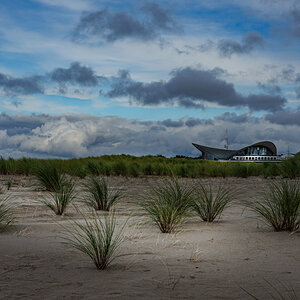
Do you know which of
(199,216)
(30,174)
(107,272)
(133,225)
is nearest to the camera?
(107,272)

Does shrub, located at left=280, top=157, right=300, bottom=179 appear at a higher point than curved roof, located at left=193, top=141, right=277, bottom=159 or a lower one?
lower

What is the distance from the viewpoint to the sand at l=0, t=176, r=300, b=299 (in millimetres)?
2938

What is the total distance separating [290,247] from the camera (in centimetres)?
425

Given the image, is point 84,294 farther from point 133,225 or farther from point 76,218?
point 76,218

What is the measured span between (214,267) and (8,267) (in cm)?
176

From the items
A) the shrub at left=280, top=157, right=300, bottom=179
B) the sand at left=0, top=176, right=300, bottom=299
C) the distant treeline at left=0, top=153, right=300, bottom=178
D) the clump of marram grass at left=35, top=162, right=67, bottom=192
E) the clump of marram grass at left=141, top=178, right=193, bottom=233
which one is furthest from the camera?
the distant treeline at left=0, top=153, right=300, bottom=178

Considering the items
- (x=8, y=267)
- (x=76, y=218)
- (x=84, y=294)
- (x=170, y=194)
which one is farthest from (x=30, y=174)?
(x=84, y=294)

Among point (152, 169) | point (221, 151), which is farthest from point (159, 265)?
point (221, 151)

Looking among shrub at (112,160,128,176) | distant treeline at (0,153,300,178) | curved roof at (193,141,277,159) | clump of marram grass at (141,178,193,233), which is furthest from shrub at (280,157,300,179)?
curved roof at (193,141,277,159)

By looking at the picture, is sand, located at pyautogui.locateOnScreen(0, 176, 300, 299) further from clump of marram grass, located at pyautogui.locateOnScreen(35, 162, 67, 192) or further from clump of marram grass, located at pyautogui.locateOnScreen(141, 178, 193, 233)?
clump of marram grass, located at pyautogui.locateOnScreen(35, 162, 67, 192)

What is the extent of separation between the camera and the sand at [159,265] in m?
2.94

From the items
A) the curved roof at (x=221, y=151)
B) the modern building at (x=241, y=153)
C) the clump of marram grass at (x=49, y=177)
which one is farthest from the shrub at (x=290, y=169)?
the curved roof at (x=221, y=151)

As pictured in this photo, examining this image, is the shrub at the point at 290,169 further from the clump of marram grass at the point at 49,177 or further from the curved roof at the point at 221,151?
the curved roof at the point at 221,151

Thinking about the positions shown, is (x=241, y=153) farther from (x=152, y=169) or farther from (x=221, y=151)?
(x=152, y=169)
